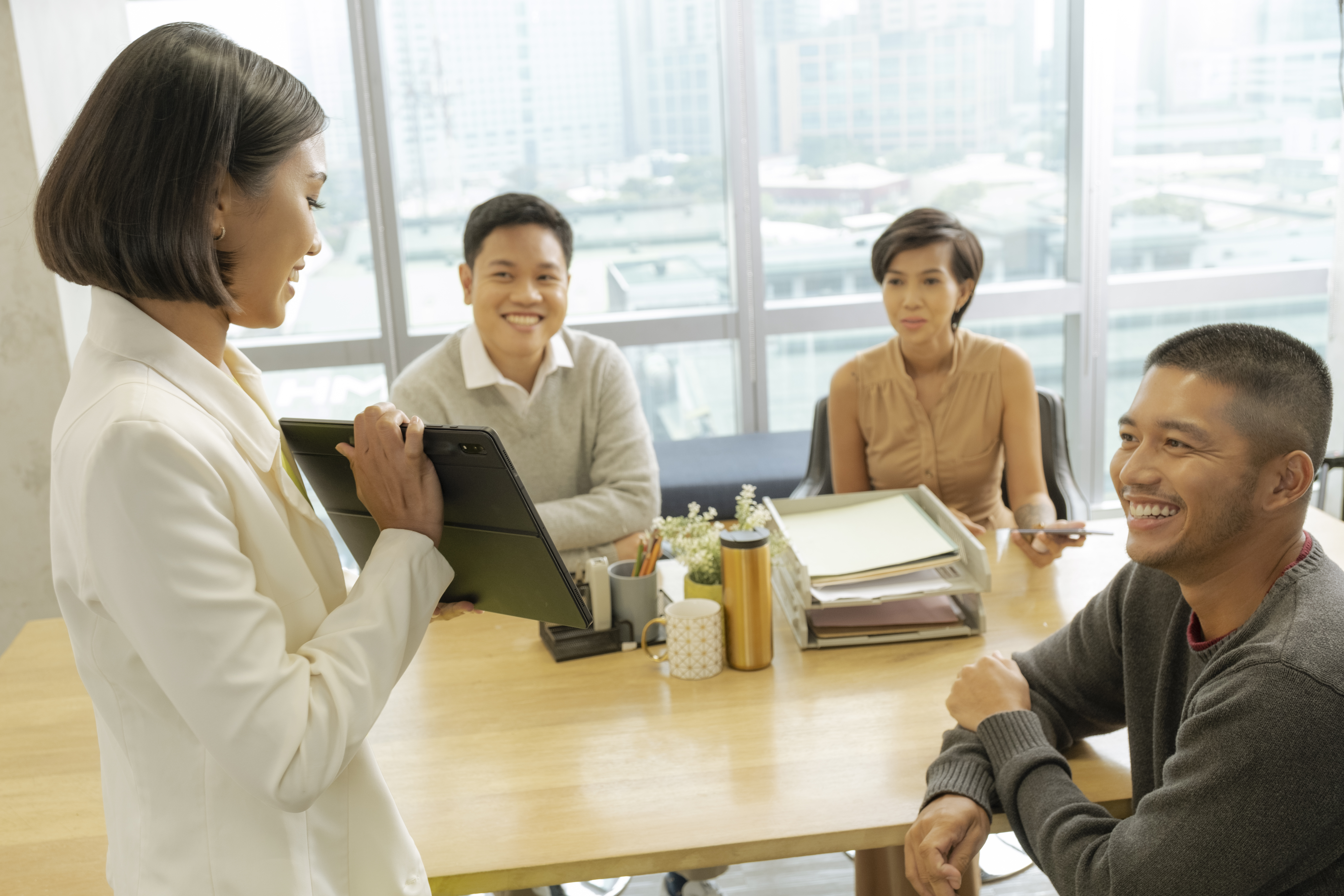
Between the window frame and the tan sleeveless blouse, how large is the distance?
66.1 inches

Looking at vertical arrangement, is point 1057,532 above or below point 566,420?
below

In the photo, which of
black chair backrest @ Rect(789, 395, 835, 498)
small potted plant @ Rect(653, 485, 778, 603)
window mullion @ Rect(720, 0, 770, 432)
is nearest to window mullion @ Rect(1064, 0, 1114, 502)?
window mullion @ Rect(720, 0, 770, 432)

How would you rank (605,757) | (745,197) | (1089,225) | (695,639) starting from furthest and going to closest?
1. (1089,225)
2. (745,197)
3. (695,639)
4. (605,757)

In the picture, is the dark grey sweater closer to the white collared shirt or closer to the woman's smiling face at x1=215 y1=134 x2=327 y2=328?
the woman's smiling face at x1=215 y1=134 x2=327 y2=328

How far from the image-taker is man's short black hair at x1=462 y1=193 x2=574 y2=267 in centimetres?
247

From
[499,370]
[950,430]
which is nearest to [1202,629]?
[950,430]

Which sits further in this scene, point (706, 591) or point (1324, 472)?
point (1324, 472)

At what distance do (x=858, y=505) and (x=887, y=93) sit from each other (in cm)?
275

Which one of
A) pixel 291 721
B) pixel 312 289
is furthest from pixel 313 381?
pixel 291 721

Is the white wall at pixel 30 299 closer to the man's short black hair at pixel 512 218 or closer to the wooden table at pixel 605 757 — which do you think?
the man's short black hair at pixel 512 218

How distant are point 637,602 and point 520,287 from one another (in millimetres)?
946

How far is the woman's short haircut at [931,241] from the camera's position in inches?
105

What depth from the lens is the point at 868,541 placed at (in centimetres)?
193

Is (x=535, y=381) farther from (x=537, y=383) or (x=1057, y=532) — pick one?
(x=1057, y=532)
